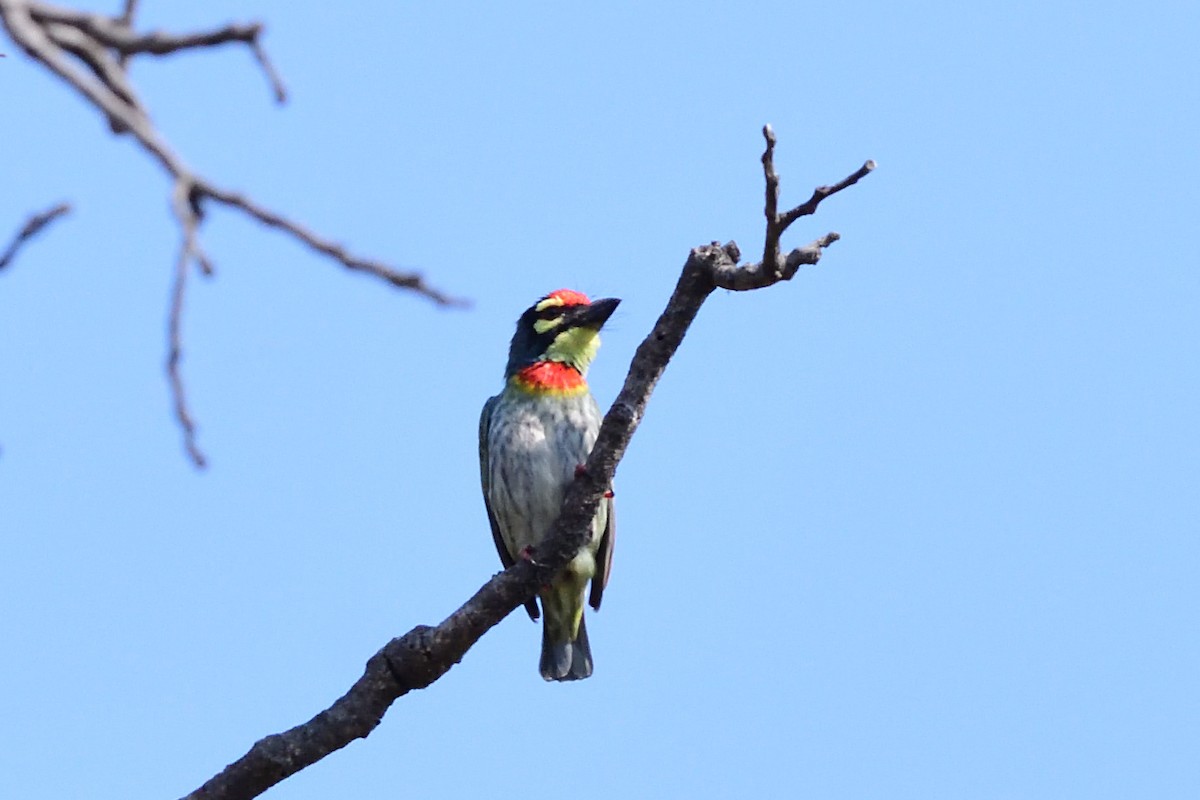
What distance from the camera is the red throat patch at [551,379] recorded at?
8.46m

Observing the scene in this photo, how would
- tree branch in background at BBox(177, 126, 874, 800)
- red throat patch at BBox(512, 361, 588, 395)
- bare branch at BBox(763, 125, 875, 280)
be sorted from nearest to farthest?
bare branch at BBox(763, 125, 875, 280) < tree branch in background at BBox(177, 126, 874, 800) < red throat patch at BBox(512, 361, 588, 395)

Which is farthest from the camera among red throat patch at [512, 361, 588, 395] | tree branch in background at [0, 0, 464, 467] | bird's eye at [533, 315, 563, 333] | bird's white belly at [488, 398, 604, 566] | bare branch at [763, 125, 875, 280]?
bird's eye at [533, 315, 563, 333]

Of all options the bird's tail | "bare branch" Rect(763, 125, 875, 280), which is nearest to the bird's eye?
the bird's tail

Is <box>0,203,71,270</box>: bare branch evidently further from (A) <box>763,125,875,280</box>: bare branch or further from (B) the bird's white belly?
(B) the bird's white belly

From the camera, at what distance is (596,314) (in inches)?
333

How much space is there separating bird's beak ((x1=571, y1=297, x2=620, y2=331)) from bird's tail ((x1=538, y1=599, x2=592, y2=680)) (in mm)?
1556

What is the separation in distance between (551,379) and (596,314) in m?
0.42

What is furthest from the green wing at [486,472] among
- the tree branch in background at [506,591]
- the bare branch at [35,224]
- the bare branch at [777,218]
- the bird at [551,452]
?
the bare branch at [35,224]

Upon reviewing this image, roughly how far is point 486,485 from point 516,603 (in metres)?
2.31

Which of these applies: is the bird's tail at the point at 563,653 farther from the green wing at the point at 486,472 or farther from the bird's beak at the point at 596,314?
the bird's beak at the point at 596,314

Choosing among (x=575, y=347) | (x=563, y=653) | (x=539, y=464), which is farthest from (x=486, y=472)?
(x=563, y=653)

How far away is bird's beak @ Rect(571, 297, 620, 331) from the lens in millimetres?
8461

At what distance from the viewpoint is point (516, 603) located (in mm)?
6488

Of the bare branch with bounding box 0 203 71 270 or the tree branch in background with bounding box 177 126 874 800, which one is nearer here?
the bare branch with bounding box 0 203 71 270
